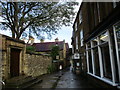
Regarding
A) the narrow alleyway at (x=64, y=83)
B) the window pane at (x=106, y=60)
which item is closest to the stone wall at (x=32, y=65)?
the narrow alleyway at (x=64, y=83)

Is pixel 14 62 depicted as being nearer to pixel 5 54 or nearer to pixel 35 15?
pixel 5 54

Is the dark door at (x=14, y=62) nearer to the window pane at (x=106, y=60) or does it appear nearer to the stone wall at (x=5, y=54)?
the stone wall at (x=5, y=54)

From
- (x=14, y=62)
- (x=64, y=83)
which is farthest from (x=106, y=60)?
(x=14, y=62)

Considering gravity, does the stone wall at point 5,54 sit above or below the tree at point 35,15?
below

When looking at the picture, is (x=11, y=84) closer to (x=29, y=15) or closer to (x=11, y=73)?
(x=11, y=73)

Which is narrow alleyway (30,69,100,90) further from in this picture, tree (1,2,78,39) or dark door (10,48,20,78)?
tree (1,2,78,39)

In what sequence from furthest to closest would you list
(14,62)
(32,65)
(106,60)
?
(32,65) → (14,62) → (106,60)

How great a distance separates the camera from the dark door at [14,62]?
8.50m

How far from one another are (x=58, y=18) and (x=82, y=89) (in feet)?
36.0

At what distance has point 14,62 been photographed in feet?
29.1

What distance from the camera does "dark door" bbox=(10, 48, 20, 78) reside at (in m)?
8.50

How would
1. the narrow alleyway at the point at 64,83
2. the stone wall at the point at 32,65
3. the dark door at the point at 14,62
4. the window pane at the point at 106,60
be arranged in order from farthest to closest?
the stone wall at the point at 32,65, the dark door at the point at 14,62, the narrow alleyway at the point at 64,83, the window pane at the point at 106,60

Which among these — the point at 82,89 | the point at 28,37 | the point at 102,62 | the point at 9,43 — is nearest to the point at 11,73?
the point at 9,43

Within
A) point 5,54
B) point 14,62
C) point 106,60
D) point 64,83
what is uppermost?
point 5,54
